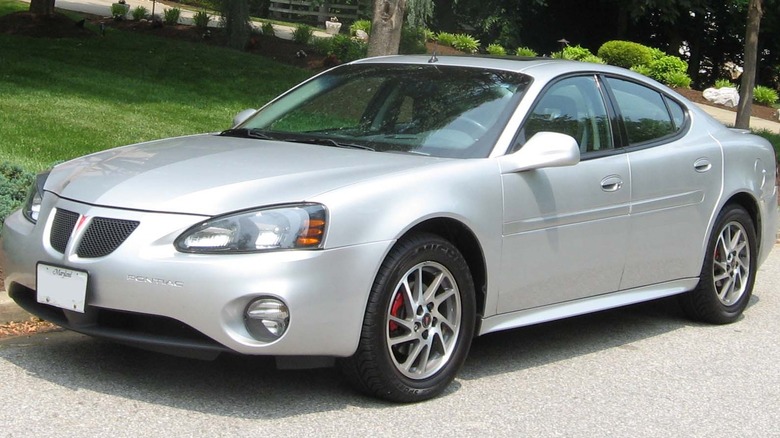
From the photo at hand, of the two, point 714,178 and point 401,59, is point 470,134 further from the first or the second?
point 714,178

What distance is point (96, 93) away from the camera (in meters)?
13.6

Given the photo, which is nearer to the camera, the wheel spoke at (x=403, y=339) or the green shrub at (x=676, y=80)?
the wheel spoke at (x=403, y=339)

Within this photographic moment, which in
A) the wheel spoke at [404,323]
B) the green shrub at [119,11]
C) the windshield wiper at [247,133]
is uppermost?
the windshield wiper at [247,133]

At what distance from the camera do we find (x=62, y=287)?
475 centimetres

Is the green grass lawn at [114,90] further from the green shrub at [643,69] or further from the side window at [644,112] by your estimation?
the green shrub at [643,69]

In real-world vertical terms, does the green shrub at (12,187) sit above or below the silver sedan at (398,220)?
below

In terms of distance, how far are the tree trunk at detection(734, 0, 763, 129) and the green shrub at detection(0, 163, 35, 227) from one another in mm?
9942

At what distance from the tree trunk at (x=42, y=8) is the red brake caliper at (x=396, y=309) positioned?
1550 centimetres

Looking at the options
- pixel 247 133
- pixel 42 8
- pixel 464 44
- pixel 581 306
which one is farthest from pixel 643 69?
pixel 247 133

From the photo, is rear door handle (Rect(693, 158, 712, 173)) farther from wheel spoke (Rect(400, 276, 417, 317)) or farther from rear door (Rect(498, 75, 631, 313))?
wheel spoke (Rect(400, 276, 417, 317))

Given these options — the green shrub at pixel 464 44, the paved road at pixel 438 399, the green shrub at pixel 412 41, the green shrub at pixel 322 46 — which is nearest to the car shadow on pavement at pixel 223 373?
the paved road at pixel 438 399

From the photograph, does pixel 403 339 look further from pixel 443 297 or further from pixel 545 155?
pixel 545 155

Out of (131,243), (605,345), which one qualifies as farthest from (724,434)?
(131,243)

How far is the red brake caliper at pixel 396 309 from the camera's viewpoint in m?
4.95
